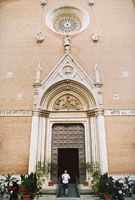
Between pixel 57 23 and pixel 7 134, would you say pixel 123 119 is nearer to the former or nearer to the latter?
pixel 7 134

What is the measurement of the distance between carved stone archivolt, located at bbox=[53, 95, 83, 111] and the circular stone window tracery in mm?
5239

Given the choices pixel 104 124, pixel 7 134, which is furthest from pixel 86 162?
pixel 7 134

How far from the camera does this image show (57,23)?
1318cm

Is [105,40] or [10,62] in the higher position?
[105,40]

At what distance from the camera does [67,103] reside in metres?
10.6

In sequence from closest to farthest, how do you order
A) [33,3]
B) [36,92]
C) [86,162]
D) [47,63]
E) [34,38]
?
[86,162], [36,92], [47,63], [34,38], [33,3]

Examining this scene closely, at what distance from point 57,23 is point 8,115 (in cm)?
830

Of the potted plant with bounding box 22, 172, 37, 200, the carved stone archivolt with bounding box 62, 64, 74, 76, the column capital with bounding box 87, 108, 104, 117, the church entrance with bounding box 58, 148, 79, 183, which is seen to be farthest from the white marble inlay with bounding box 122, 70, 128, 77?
the potted plant with bounding box 22, 172, 37, 200

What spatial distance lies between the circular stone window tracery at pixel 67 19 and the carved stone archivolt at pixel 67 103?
5.24 m

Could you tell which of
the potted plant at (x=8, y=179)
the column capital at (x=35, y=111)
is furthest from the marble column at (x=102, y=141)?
the potted plant at (x=8, y=179)

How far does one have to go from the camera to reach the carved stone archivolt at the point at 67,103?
10.5 m

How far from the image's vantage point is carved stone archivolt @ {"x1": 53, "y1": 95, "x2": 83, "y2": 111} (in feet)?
34.3

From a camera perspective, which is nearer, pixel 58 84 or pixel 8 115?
pixel 8 115

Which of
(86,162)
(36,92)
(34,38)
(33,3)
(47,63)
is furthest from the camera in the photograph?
(33,3)
